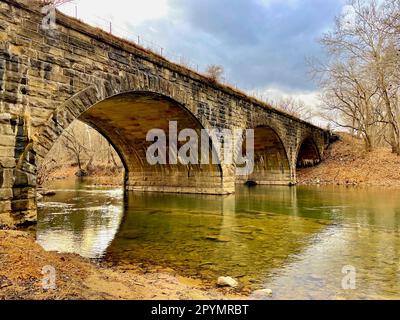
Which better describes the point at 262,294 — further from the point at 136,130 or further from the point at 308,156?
the point at 308,156

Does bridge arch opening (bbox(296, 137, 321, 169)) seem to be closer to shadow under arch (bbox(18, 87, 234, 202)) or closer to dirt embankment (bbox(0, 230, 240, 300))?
shadow under arch (bbox(18, 87, 234, 202))

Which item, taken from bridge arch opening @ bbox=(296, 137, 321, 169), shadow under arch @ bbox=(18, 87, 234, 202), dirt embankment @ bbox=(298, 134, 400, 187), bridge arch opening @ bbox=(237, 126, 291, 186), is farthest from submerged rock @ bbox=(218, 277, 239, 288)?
bridge arch opening @ bbox=(296, 137, 321, 169)

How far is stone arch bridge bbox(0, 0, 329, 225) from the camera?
307 inches

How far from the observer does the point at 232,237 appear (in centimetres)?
861

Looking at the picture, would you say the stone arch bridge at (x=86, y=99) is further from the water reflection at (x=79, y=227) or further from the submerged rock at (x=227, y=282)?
the submerged rock at (x=227, y=282)

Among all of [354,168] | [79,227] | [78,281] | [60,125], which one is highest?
[60,125]

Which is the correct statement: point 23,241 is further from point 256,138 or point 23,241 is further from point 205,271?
point 256,138

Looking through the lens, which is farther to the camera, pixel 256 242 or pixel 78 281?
pixel 256 242

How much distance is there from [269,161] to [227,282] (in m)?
23.9

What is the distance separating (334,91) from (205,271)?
94.2 feet

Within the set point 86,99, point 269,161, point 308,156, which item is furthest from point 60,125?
point 308,156

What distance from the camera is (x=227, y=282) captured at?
5.01 metres

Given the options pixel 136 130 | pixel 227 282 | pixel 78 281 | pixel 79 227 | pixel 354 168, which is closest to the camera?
pixel 78 281
